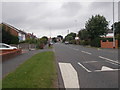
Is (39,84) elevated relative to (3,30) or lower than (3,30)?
lower

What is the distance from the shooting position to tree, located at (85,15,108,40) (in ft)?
179

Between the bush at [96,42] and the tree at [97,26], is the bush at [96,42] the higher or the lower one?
the lower one

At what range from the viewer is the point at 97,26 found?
178 ft

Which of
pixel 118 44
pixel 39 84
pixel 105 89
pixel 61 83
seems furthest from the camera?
pixel 118 44

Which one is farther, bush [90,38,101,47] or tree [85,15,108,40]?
tree [85,15,108,40]

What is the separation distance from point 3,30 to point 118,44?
24011mm

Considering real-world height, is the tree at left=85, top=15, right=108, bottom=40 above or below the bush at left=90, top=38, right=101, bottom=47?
above

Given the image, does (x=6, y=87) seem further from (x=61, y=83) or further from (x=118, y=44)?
(x=118, y=44)

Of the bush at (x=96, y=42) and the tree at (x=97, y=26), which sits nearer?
the bush at (x=96, y=42)

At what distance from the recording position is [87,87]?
7250 millimetres

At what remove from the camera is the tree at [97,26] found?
5453 cm

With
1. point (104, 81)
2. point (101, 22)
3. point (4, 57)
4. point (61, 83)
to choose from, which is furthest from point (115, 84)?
point (101, 22)

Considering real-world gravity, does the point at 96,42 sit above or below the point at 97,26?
below

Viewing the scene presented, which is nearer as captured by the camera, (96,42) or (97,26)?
(96,42)
